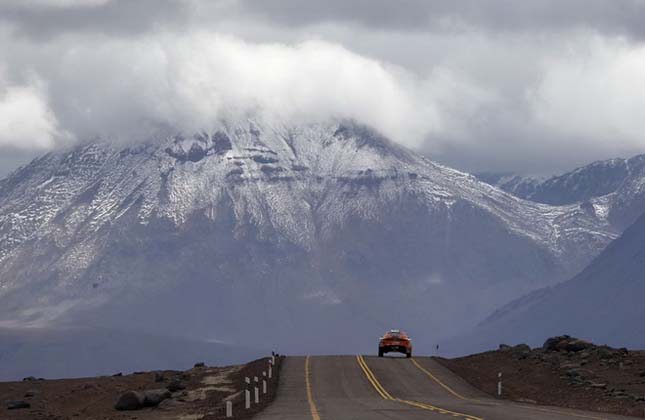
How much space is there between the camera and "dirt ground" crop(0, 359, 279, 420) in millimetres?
88950

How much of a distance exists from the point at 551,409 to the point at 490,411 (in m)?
6.49

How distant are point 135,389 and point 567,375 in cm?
3266

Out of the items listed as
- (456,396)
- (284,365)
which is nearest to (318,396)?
(456,396)

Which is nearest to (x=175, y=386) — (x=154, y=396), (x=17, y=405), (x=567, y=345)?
(x=154, y=396)

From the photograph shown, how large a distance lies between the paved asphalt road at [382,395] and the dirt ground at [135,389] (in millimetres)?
2517

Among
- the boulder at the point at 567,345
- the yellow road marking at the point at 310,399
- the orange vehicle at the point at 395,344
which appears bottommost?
the yellow road marking at the point at 310,399

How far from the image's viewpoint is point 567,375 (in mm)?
97562

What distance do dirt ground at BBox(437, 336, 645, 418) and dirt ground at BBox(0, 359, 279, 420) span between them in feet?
56.0

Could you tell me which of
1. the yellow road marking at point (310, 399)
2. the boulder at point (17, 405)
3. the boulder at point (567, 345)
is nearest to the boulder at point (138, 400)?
the yellow road marking at point (310, 399)

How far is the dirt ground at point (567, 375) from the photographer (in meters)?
84.1

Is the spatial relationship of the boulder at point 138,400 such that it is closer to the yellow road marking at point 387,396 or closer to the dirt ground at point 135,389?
the dirt ground at point 135,389

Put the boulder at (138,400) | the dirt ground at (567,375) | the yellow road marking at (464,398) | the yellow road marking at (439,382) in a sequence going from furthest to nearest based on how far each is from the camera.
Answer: the boulder at (138,400) < the yellow road marking at (439,382) < the dirt ground at (567,375) < the yellow road marking at (464,398)

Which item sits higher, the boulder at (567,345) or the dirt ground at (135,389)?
the boulder at (567,345)

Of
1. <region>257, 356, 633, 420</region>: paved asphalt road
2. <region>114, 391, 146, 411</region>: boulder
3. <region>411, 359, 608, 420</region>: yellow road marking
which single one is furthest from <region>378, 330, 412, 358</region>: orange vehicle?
<region>114, 391, 146, 411</region>: boulder
